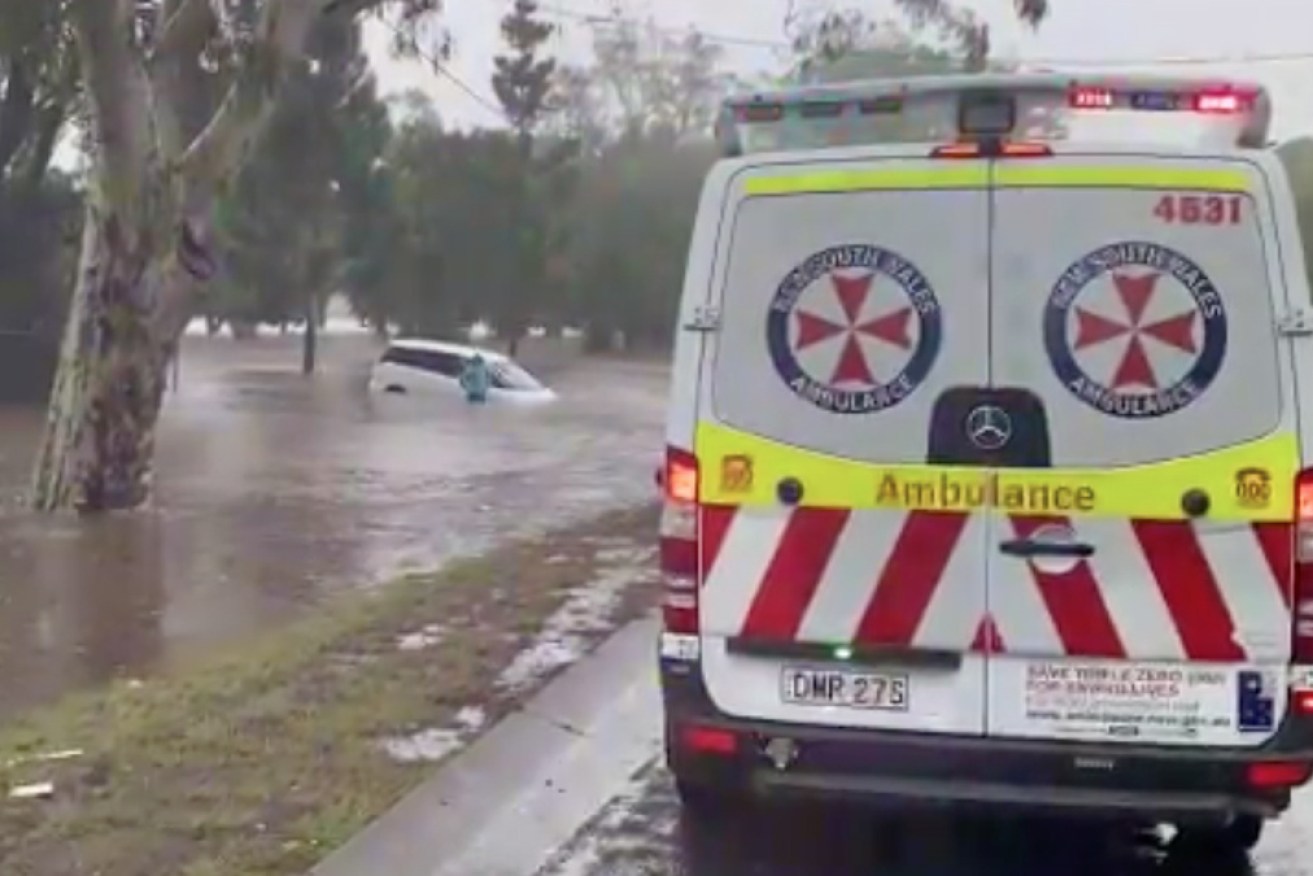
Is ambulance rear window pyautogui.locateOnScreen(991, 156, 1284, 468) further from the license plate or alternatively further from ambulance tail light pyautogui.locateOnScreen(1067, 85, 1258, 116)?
the license plate

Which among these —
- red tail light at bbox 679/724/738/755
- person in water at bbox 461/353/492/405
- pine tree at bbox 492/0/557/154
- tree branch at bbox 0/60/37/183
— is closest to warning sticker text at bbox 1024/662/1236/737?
red tail light at bbox 679/724/738/755

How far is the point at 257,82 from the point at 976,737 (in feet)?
42.3

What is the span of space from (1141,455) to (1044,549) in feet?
1.18

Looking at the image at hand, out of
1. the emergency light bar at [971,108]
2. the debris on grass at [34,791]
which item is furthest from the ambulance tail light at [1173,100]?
the debris on grass at [34,791]

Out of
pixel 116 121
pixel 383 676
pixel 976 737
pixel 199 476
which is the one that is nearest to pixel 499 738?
pixel 383 676

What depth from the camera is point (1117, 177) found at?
5.01 m

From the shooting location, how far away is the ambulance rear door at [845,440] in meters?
5.12

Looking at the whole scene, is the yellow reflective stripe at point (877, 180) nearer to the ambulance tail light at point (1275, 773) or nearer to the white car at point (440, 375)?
the ambulance tail light at point (1275, 773)

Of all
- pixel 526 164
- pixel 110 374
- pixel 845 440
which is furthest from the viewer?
pixel 526 164

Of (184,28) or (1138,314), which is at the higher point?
(184,28)

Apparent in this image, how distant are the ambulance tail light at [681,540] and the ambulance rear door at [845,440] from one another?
43 millimetres

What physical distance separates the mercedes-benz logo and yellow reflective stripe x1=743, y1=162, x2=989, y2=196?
608 millimetres

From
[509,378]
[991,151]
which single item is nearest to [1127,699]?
[991,151]

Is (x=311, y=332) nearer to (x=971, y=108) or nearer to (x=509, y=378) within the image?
(x=509, y=378)
